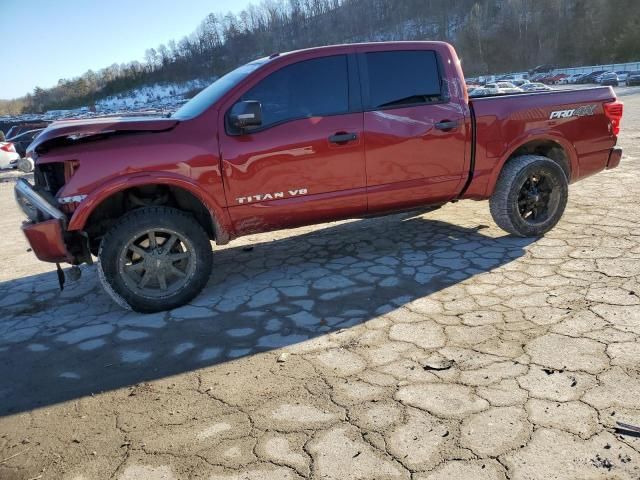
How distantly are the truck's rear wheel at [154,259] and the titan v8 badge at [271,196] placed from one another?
1.47 ft

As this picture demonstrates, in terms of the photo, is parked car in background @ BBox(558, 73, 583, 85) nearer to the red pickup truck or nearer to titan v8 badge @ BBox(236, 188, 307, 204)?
the red pickup truck

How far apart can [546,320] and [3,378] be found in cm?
358

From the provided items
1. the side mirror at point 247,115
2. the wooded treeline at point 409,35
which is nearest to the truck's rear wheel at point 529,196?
the side mirror at point 247,115

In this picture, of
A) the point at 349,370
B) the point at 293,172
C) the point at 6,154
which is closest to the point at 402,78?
the point at 293,172

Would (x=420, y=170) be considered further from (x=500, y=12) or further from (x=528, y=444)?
(x=500, y=12)

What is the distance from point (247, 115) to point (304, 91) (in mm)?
676

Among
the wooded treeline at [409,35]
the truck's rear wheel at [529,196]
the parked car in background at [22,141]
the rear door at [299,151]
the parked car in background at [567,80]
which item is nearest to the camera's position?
the rear door at [299,151]

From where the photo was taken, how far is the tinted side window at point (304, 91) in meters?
4.10

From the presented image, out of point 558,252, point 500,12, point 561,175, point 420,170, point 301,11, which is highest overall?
point 301,11

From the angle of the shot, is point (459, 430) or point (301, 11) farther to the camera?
point (301, 11)

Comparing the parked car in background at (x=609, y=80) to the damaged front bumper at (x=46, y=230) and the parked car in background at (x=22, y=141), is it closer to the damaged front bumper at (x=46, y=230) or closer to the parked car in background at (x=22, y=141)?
the parked car in background at (x=22, y=141)

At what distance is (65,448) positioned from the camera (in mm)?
2381

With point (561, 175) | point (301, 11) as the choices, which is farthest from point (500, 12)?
point (561, 175)

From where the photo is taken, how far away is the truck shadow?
3.12 meters
